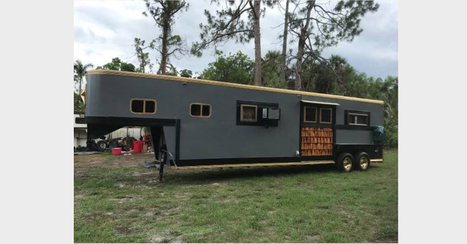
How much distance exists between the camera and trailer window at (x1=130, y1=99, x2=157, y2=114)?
678 cm

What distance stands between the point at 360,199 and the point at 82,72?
1342 inches

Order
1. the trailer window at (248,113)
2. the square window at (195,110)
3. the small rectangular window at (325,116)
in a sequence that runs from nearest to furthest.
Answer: the square window at (195,110) → the trailer window at (248,113) → the small rectangular window at (325,116)

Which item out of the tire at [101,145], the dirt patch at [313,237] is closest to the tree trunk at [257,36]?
the tire at [101,145]

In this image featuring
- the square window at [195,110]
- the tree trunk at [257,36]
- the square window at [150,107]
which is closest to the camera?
the square window at [150,107]

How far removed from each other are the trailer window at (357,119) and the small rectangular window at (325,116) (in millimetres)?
Result: 859

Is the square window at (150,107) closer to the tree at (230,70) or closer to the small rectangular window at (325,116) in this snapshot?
the small rectangular window at (325,116)

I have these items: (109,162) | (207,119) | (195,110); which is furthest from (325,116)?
(109,162)

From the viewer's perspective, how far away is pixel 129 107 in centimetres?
673

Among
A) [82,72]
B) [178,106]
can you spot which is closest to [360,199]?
[178,106]

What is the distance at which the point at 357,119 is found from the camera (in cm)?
1025

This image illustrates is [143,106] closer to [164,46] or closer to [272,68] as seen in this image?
[164,46]

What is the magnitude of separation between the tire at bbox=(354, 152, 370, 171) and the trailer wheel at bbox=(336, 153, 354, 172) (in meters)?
0.19

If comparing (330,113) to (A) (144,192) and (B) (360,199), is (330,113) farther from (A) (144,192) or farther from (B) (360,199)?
(A) (144,192)

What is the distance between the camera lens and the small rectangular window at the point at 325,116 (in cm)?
945
